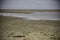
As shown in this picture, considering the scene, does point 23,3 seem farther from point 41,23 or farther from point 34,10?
point 41,23

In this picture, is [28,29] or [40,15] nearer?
[28,29]

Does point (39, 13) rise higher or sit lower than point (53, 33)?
higher

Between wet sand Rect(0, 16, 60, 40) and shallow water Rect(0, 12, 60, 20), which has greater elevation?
shallow water Rect(0, 12, 60, 20)

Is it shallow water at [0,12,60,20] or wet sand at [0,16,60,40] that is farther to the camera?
shallow water at [0,12,60,20]

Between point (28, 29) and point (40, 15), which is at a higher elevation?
point (40, 15)

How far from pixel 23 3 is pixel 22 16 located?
0.61 feet

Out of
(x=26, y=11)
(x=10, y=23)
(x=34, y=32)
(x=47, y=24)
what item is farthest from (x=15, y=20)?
(x=47, y=24)

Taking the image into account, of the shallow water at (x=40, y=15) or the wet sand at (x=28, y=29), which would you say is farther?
the shallow water at (x=40, y=15)

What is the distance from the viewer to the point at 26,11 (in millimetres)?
1375

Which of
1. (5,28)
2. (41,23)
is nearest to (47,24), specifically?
(41,23)

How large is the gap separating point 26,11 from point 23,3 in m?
0.12

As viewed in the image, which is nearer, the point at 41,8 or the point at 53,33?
the point at 53,33

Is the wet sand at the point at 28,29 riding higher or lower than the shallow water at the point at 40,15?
lower

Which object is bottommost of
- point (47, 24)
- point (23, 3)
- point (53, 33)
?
point (53, 33)
